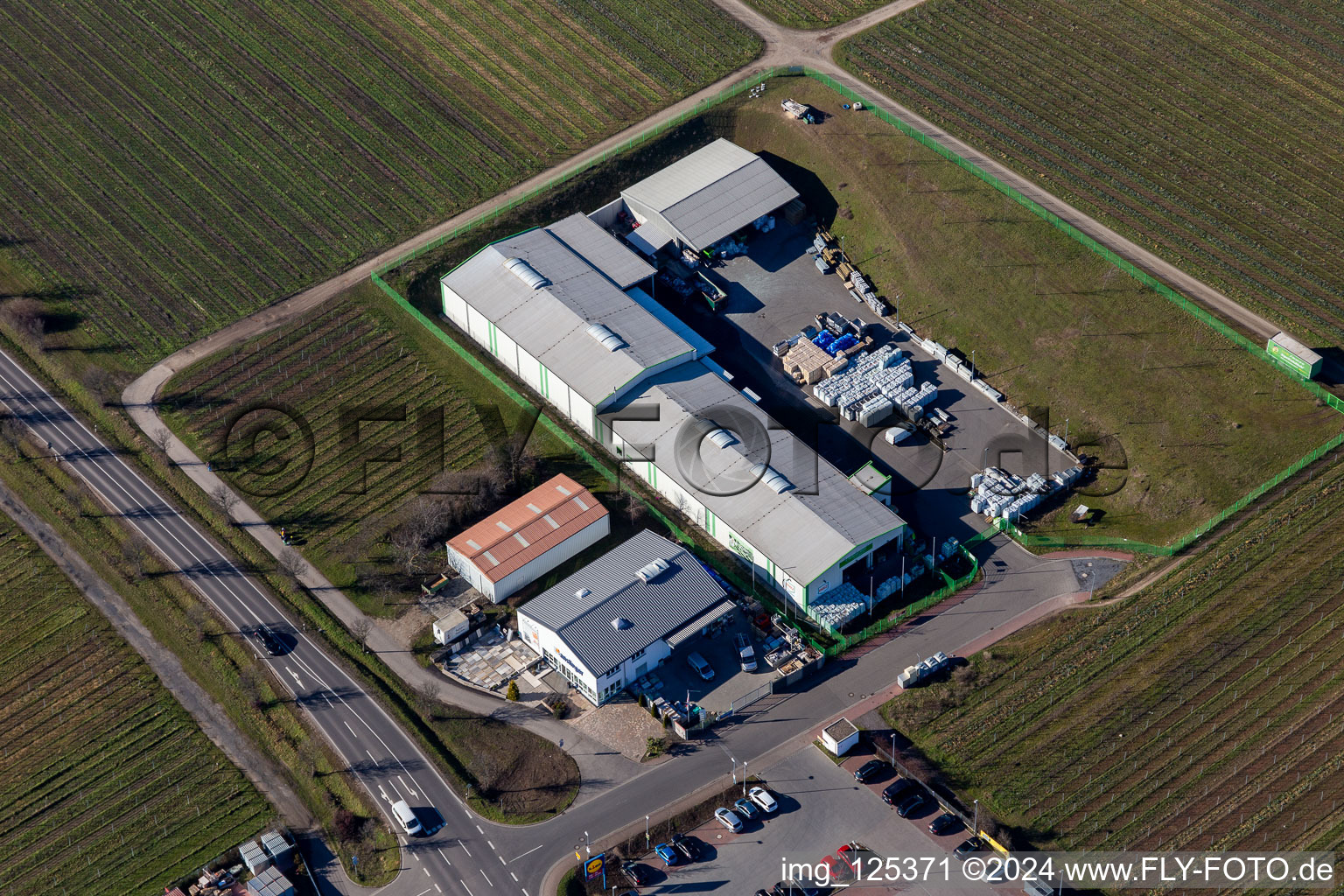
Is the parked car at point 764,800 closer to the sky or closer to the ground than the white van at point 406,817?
closer to the sky

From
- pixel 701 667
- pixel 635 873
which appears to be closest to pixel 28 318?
pixel 701 667

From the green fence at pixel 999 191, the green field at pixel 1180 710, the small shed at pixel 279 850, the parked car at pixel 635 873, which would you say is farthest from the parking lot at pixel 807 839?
the small shed at pixel 279 850

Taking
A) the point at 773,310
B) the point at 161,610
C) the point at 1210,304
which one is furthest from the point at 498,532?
the point at 1210,304

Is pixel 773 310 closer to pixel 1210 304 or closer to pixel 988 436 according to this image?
pixel 988 436

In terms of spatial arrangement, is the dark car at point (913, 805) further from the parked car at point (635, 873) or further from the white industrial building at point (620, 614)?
the white industrial building at point (620, 614)

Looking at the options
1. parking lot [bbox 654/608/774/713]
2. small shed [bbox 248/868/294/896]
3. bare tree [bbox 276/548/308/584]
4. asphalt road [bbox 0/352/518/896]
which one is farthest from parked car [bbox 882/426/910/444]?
small shed [bbox 248/868/294/896]

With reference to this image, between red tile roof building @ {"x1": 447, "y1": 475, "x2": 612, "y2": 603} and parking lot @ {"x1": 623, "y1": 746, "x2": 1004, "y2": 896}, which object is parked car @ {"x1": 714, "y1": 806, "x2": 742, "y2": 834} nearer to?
parking lot @ {"x1": 623, "y1": 746, "x2": 1004, "y2": 896}
